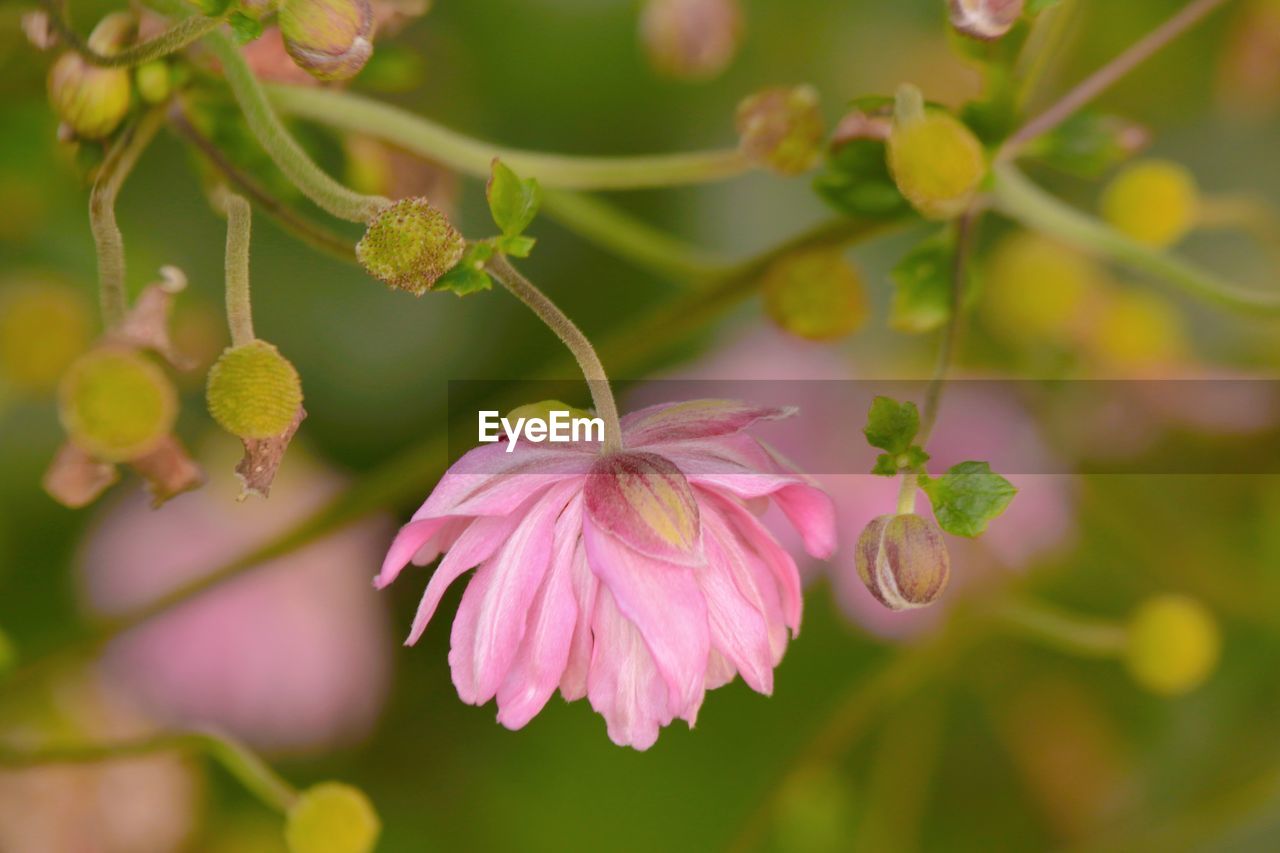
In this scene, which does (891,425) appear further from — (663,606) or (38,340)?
(38,340)

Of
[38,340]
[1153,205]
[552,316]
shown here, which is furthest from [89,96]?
[1153,205]

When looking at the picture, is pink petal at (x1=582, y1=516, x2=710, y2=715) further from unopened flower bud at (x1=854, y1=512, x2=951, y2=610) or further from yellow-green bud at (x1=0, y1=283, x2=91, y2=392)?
yellow-green bud at (x1=0, y1=283, x2=91, y2=392)

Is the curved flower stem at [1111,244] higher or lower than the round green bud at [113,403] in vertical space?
higher

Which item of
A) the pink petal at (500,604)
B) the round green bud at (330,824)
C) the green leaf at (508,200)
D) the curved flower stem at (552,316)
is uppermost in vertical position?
the green leaf at (508,200)

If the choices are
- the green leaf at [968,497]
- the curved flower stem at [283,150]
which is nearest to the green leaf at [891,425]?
the green leaf at [968,497]

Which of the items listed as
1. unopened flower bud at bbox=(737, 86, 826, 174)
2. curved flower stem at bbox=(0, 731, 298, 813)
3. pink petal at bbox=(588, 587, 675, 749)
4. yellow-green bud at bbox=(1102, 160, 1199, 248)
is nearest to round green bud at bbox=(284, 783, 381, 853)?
curved flower stem at bbox=(0, 731, 298, 813)

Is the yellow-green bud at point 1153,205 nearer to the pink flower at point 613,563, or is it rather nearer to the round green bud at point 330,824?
the pink flower at point 613,563

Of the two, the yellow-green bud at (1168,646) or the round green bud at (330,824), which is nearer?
the round green bud at (330,824)
